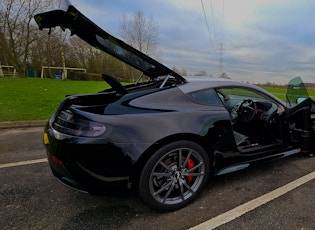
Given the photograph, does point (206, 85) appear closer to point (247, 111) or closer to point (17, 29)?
point (247, 111)

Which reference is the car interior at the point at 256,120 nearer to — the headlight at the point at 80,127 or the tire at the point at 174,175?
the tire at the point at 174,175

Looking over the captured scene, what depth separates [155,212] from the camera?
234 centimetres

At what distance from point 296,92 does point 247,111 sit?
80 cm

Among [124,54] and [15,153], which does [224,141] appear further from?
[15,153]

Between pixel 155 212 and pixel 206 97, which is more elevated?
pixel 206 97

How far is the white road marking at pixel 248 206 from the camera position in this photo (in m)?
2.15

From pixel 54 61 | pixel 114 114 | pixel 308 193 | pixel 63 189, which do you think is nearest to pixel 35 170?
pixel 63 189

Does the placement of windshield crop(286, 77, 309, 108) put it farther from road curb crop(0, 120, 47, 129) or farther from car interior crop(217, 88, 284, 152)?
road curb crop(0, 120, 47, 129)

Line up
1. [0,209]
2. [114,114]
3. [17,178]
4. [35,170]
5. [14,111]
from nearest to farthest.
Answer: [114,114] → [0,209] → [17,178] → [35,170] → [14,111]

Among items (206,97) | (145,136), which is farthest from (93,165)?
(206,97)

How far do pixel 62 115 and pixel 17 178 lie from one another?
48.5 inches

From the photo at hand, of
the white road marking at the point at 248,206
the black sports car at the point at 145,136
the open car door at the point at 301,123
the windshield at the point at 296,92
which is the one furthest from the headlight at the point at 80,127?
the windshield at the point at 296,92

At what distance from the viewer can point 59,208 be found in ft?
7.79

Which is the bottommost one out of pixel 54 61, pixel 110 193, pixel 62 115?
pixel 110 193
